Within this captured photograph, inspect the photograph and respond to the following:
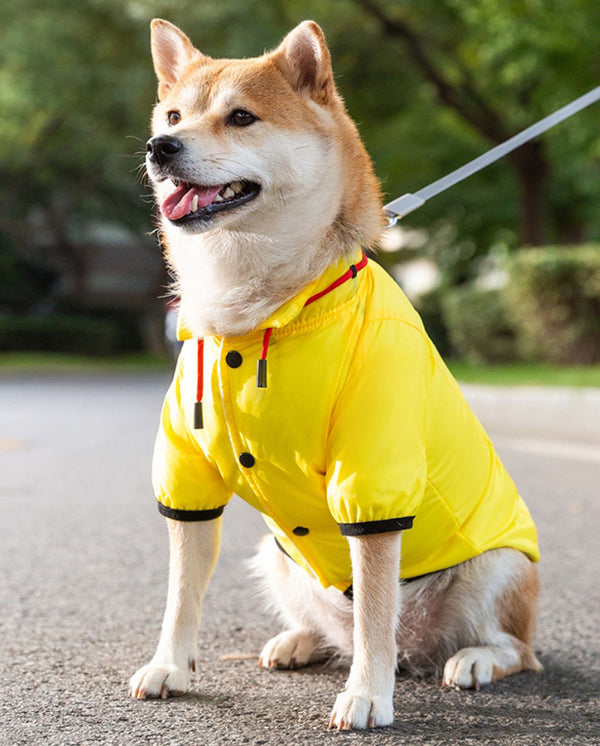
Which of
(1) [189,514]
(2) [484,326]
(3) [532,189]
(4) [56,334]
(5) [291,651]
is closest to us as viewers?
(1) [189,514]

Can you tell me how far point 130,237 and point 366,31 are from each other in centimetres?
1790

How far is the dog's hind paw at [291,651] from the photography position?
3045 millimetres

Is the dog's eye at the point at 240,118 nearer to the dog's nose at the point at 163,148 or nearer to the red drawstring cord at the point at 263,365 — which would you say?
the dog's nose at the point at 163,148

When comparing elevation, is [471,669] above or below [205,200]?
below

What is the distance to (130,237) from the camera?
117 feet

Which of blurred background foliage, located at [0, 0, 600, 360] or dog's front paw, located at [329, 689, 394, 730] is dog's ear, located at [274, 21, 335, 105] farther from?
blurred background foliage, located at [0, 0, 600, 360]

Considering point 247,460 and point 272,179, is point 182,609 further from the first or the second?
point 272,179

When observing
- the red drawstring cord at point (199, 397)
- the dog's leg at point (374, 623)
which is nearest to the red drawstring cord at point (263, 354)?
the red drawstring cord at point (199, 397)

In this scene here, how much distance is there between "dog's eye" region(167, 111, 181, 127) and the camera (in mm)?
2885

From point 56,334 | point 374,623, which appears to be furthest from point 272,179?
point 56,334

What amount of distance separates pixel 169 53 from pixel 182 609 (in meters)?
1.82

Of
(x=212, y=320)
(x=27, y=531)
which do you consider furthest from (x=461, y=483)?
(x=27, y=531)

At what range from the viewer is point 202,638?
3398 mm

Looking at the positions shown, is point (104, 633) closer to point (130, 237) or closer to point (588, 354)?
point (588, 354)
